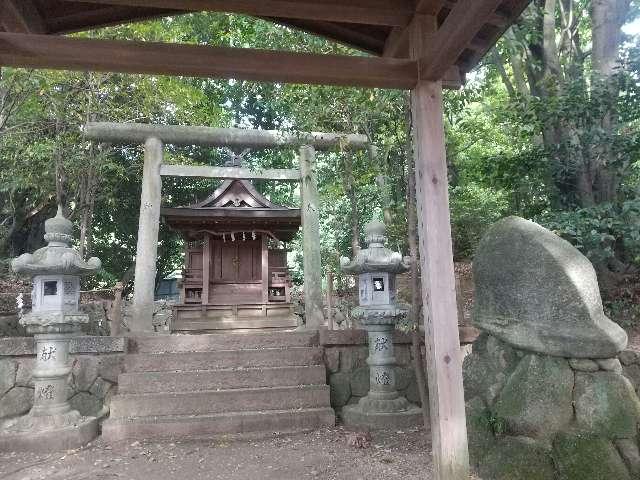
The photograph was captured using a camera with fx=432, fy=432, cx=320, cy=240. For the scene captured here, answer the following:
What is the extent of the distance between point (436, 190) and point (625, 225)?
390 centimetres

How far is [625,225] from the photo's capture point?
17.7 ft

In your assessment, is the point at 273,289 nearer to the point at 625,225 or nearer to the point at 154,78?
the point at 154,78

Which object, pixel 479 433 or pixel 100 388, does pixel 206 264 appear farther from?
pixel 479 433

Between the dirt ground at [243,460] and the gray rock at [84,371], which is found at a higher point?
the gray rock at [84,371]

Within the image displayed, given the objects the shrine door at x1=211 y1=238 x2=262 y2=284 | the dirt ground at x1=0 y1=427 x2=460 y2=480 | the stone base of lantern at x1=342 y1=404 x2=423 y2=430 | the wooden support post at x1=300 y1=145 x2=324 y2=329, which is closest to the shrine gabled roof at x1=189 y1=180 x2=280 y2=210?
the shrine door at x1=211 y1=238 x2=262 y2=284

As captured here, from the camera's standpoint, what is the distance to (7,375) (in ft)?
16.3

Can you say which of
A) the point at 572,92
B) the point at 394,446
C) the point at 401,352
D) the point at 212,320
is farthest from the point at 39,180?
the point at 572,92

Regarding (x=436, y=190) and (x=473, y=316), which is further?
(x=473, y=316)

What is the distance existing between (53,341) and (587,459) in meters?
5.11

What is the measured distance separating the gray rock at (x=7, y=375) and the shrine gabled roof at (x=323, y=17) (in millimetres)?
3728

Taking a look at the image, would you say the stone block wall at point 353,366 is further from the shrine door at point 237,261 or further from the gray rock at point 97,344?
the shrine door at point 237,261

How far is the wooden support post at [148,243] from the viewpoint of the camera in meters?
7.40

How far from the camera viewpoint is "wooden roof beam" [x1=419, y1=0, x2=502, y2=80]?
2367mm

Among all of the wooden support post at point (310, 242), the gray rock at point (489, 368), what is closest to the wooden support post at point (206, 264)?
the wooden support post at point (310, 242)
